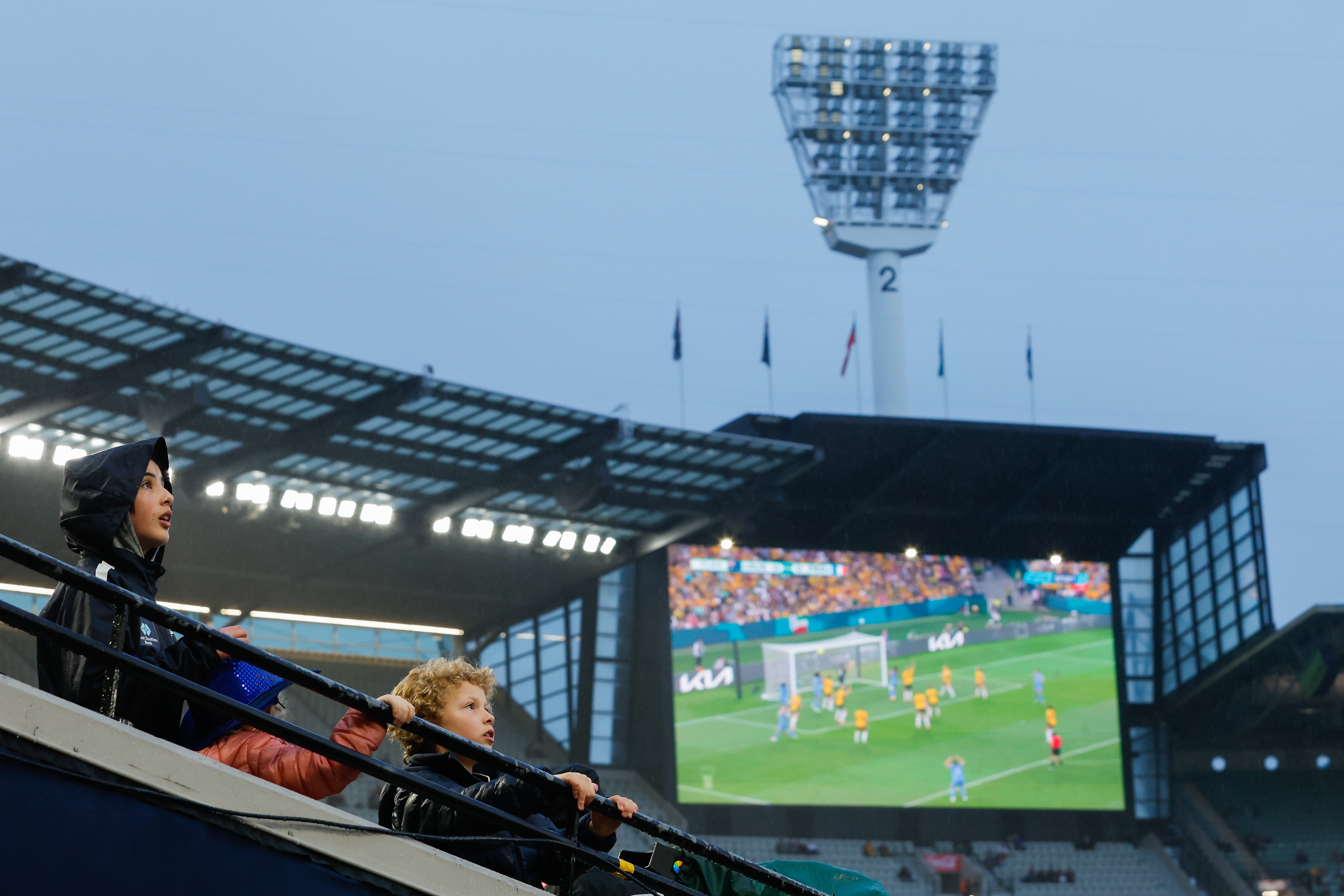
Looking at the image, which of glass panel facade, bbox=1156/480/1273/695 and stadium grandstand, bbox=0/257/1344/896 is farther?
glass panel facade, bbox=1156/480/1273/695

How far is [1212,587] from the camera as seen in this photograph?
3959 centimetres

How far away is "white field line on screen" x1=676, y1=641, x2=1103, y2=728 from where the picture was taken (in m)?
36.0

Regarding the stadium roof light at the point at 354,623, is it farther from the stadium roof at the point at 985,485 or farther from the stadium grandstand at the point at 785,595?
the stadium roof at the point at 985,485

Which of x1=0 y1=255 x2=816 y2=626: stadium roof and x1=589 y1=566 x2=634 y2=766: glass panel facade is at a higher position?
x1=0 y1=255 x2=816 y2=626: stadium roof

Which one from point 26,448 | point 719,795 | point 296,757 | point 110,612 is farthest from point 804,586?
point 110,612

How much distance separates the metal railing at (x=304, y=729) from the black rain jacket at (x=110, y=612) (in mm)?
87

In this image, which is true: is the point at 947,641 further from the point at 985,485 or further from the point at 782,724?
the point at 782,724

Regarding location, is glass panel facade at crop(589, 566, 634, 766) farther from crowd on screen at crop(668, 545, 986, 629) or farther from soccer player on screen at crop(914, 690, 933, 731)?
soccer player on screen at crop(914, 690, 933, 731)

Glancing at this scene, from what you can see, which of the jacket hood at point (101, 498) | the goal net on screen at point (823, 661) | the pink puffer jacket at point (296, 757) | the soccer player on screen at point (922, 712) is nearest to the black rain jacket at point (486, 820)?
the pink puffer jacket at point (296, 757)

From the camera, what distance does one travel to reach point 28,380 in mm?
26250

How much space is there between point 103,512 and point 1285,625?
128 feet

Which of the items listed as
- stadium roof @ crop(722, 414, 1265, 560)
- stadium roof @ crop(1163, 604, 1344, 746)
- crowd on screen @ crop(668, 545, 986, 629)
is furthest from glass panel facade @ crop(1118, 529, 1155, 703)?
crowd on screen @ crop(668, 545, 986, 629)

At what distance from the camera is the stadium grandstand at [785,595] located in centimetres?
3098

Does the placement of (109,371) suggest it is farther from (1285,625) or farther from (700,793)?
(1285,625)
